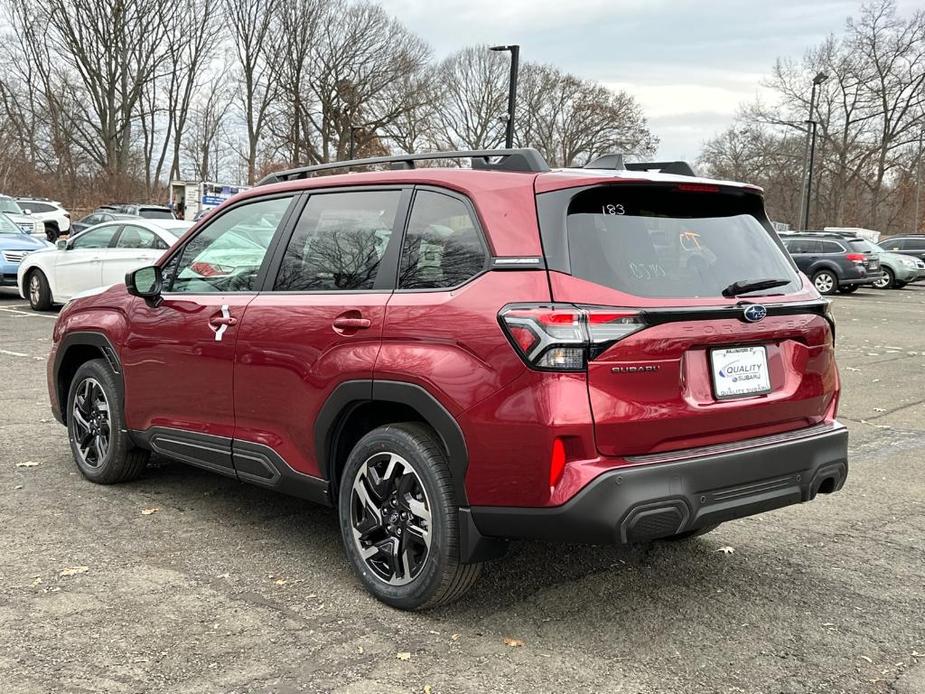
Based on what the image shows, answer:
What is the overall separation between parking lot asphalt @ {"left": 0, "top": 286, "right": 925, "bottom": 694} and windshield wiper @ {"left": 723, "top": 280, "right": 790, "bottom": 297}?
50.2 inches

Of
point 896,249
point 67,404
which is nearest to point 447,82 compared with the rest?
point 896,249

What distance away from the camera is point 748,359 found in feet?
11.2

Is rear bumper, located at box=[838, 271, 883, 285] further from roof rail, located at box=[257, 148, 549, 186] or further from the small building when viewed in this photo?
the small building

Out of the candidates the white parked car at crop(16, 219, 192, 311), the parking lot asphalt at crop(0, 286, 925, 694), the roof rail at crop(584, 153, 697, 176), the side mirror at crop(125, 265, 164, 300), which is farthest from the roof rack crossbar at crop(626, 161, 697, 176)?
the white parked car at crop(16, 219, 192, 311)

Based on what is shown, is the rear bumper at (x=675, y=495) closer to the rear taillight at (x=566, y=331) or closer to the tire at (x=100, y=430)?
the rear taillight at (x=566, y=331)

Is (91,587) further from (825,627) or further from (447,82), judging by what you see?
(447,82)

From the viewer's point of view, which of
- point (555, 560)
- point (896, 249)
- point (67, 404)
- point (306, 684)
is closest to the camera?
point (306, 684)

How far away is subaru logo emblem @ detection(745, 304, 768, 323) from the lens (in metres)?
3.39

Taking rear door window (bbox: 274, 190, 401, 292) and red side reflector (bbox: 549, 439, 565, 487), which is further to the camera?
rear door window (bbox: 274, 190, 401, 292)

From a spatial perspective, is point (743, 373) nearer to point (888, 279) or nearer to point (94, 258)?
point (94, 258)

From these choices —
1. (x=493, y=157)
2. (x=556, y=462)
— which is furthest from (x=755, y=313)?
(x=493, y=157)

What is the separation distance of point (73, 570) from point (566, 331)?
7.88 feet

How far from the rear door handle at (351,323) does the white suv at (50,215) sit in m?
29.5

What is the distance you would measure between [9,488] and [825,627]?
4.26m
